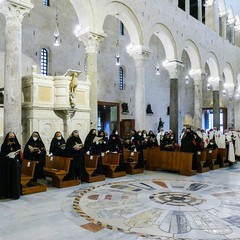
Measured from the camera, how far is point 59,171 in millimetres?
8508

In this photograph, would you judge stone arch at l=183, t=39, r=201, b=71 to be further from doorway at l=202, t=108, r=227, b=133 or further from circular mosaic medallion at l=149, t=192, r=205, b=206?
circular mosaic medallion at l=149, t=192, r=205, b=206

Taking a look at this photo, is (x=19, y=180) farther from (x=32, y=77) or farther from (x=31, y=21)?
(x=31, y=21)

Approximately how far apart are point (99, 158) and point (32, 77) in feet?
14.4

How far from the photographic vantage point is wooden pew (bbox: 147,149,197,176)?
10641 millimetres

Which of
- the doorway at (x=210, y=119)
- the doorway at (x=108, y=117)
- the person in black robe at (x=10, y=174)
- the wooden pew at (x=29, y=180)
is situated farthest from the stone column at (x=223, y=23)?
the person in black robe at (x=10, y=174)

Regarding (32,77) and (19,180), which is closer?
(19,180)

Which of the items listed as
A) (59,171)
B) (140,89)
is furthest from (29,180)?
(140,89)

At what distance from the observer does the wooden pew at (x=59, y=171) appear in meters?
8.35

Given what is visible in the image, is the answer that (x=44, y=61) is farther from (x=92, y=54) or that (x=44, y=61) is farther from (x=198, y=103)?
(x=198, y=103)

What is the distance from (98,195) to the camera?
293 inches

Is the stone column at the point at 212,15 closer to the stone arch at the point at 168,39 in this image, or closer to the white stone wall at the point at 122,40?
the white stone wall at the point at 122,40

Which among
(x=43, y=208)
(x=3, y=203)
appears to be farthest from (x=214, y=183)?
(x=3, y=203)

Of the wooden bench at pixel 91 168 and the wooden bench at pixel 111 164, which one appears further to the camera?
the wooden bench at pixel 111 164

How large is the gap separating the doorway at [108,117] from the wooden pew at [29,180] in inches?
535
